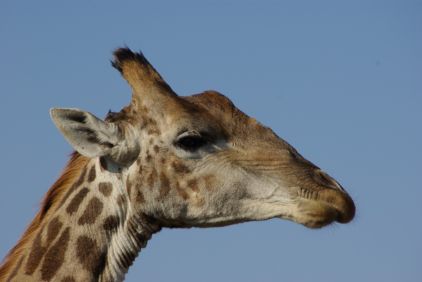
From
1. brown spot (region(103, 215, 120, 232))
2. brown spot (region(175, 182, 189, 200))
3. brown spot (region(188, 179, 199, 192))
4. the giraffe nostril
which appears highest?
the giraffe nostril

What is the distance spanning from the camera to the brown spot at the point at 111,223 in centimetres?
1312

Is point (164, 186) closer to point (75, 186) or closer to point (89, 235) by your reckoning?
point (89, 235)

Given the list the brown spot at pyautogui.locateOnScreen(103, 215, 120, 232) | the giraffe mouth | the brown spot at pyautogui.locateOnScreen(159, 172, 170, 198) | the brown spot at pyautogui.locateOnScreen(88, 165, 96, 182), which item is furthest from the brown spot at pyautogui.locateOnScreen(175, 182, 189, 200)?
the giraffe mouth

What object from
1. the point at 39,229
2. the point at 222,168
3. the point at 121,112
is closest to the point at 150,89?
the point at 121,112

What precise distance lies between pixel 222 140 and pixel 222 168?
16.7 inches

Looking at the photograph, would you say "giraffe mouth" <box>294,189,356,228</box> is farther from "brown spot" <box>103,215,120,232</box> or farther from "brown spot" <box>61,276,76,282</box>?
"brown spot" <box>61,276,76,282</box>

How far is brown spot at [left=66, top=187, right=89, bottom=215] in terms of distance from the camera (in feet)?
43.4

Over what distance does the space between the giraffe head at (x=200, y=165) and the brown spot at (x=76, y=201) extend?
1.58 ft

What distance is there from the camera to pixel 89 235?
13000mm

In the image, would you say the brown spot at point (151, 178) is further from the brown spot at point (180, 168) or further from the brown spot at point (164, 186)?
the brown spot at point (180, 168)

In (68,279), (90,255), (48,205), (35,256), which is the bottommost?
(68,279)

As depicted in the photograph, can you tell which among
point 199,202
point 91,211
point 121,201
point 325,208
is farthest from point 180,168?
point 325,208

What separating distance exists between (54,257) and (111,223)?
0.89 meters

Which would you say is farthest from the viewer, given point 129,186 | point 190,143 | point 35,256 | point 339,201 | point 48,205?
point 48,205
